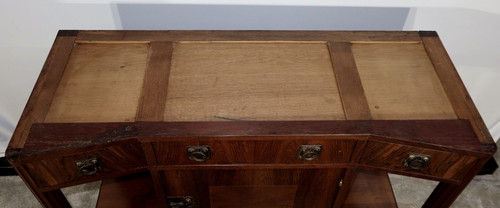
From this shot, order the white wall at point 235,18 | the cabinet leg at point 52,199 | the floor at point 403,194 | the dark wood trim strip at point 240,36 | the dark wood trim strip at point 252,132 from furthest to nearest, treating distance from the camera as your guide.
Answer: the floor at point 403,194 → the white wall at point 235,18 → the dark wood trim strip at point 240,36 → the cabinet leg at point 52,199 → the dark wood trim strip at point 252,132

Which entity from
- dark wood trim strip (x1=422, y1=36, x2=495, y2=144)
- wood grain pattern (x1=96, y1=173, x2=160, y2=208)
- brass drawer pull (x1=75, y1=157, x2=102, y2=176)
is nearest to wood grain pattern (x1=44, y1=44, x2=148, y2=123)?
brass drawer pull (x1=75, y1=157, x2=102, y2=176)

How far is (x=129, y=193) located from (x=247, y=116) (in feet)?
2.49

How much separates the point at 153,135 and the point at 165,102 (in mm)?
119

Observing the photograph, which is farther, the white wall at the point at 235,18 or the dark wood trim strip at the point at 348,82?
the white wall at the point at 235,18

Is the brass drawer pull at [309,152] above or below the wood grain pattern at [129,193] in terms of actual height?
above

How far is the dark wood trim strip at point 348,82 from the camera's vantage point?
3.61 feet

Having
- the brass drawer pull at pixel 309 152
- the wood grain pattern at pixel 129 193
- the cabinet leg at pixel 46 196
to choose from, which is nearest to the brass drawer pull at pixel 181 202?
the wood grain pattern at pixel 129 193

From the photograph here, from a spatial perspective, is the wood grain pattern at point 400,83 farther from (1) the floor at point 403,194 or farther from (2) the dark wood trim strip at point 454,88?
(1) the floor at point 403,194

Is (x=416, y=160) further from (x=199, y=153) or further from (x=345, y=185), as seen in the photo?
(x=199, y=153)

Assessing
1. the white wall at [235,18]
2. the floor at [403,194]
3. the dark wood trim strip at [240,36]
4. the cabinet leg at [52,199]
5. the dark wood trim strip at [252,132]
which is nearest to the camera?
the dark wood trim strip at [252,132]

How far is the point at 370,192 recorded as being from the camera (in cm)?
160

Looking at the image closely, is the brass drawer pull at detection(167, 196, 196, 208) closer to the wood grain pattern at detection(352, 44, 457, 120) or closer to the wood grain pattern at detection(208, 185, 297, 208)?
the wood grain pattern at detection(208, 185, 297, 208)

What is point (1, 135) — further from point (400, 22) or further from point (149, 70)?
point (400, 22)

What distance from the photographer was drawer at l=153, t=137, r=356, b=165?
3.53 ft
